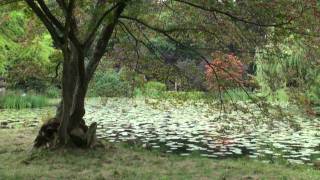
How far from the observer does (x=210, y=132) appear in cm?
1348

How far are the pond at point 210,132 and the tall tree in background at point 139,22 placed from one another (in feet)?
4.59

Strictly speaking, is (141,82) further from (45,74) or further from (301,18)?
(301,18)

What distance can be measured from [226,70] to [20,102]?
1587cm

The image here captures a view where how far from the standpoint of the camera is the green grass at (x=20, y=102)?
22266 mm

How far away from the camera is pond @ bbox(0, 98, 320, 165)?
9.84 m

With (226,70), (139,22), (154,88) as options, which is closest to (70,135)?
(139,22)

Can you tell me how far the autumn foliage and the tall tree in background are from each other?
272 millimetres

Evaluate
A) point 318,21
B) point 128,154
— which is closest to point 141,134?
point 128,154

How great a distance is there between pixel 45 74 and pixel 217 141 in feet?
14.0

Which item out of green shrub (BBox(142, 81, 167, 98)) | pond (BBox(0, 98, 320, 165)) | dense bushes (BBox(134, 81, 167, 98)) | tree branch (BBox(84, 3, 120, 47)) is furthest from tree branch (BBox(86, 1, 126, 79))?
pond (BBox(0, 98, 320, 165))

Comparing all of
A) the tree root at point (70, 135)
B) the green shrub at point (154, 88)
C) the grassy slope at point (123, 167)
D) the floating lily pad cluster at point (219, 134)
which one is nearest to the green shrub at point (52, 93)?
the floating lily pad cluster at point (219, 134)

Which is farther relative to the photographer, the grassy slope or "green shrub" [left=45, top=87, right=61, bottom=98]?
"green shrub" [left=45, top=87, right=61, bottom=98]

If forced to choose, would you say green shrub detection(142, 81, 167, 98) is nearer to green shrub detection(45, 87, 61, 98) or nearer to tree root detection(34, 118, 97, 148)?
tree root detection(34, 118, 97, 148)

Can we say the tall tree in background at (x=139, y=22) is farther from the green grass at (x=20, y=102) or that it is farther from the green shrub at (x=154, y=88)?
the green grass at (x=20, y=102)
